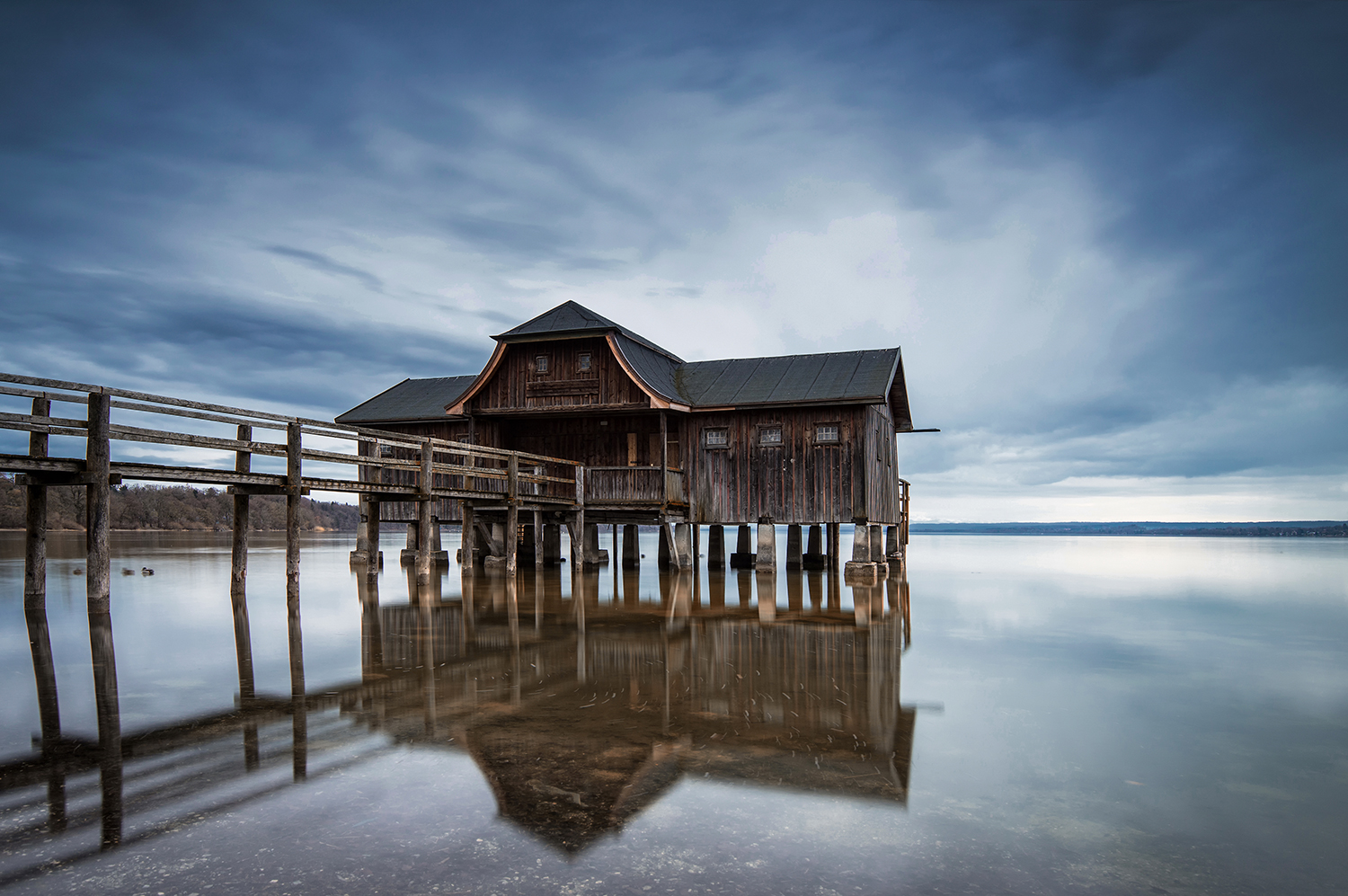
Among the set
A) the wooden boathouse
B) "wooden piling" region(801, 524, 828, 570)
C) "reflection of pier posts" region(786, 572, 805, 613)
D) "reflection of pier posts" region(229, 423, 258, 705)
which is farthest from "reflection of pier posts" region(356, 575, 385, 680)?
"wooden piling" region(801, 524, 828, 570)

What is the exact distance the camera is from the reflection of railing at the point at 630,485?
22938 mm

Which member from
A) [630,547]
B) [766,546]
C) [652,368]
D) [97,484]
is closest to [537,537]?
[630,547]

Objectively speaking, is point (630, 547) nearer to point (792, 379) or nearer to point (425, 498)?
point (792, 379)

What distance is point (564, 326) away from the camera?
23.2m

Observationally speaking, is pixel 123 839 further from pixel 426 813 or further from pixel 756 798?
pixel 756 798

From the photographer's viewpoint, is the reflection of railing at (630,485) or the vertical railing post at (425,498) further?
the reflection of railing at (630,485)

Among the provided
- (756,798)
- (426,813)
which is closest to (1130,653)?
(756,798)

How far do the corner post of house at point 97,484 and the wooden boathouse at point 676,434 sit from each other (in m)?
8.16

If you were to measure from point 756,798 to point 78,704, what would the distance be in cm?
603

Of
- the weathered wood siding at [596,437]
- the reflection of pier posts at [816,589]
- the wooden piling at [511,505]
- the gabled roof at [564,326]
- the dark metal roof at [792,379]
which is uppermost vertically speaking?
the gabled roof at [564,326]

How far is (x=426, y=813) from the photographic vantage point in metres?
4.53

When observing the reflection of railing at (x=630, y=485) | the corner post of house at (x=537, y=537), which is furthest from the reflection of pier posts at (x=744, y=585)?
the corner post of house at (x=537, y=537)

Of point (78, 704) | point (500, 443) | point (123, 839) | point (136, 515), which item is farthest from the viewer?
point (136, 515)

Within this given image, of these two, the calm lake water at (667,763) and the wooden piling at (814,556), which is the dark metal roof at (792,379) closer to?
the wooden piling at (814,556)
